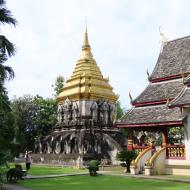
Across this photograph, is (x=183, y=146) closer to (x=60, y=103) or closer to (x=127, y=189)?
(x=127, y=189)

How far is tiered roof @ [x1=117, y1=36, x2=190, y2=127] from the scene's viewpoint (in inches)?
803

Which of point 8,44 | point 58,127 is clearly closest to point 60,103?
point 58,127

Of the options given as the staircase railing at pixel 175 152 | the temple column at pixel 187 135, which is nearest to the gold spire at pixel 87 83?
the staircase railing at pixel 175 152

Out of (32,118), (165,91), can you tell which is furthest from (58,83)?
(165,91)

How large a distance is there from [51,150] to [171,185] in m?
25.0

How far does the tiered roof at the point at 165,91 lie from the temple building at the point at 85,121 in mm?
10593

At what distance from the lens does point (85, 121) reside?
38.0m

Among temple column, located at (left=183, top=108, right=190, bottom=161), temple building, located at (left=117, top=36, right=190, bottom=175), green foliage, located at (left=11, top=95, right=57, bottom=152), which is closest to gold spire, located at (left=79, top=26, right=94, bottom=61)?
green foliage, located at (left=11, top=95, right=57, bottom=152)

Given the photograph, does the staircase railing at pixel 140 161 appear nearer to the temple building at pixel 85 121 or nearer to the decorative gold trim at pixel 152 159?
the decorative gold trim at pixel 152 159

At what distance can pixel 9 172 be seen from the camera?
17.1 meters

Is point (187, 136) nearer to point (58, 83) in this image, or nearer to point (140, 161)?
point (140, 161)

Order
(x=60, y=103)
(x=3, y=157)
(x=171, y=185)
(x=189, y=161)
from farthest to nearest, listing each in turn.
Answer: (x=60, y=103) < (x=189, y=161) < (x=171, y=185) < (x=3, y=157)

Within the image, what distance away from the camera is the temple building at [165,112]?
63.1 ft

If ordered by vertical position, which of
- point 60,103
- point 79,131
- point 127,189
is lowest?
point 127,189
